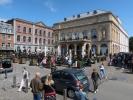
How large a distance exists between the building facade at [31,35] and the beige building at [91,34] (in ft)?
24.6

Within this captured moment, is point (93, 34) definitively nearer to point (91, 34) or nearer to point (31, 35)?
point (91, 34)

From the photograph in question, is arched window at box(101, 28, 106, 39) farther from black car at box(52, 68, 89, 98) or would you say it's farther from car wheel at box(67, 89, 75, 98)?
car wheel at box(67, 89, 75, 98)

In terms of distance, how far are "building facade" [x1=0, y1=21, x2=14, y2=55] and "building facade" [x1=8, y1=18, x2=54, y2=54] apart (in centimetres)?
164

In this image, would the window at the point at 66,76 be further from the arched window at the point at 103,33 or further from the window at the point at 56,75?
the arched window at the point at 103,33

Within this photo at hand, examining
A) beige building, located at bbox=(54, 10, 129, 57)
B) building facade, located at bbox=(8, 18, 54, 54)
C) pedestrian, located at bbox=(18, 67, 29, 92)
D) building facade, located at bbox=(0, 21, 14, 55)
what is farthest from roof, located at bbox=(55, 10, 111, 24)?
pedestrian, located at bbox=(18, 67, 29, 92)

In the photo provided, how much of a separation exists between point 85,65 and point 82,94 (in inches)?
793

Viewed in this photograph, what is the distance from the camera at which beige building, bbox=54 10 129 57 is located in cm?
5688

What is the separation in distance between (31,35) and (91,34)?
19.8 meters

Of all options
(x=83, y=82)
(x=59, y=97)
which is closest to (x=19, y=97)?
(x=59, y=97)

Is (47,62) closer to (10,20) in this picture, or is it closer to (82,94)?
(82,94)

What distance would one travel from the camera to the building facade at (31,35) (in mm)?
64463

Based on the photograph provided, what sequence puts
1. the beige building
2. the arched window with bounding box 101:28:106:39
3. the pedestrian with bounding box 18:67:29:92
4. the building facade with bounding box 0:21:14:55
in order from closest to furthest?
the pedestrian with bounding box 18:67:29:92 → the beige building → the arched window with bounding box 101:28:106:39 → the building facade with bounding box 0:21:14:55

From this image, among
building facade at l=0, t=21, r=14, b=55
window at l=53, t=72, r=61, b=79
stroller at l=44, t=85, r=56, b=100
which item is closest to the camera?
stroller at l=44, t=85, r=56, b=100

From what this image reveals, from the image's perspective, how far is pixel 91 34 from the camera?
62125 mm
